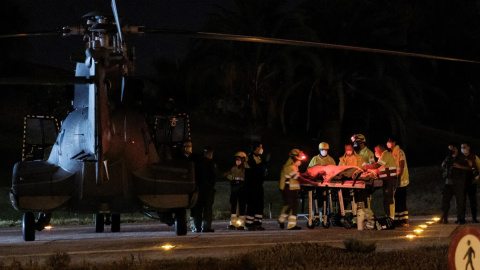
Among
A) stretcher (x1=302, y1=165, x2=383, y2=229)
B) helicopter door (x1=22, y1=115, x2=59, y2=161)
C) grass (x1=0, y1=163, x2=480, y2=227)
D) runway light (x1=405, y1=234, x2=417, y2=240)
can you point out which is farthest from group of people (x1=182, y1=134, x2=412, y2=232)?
grass (x1=0, y1=163, x2=480, y2=227)

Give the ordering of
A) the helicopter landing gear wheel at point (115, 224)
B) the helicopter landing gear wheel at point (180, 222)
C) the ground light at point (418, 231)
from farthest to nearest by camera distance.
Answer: the helicopter landing gear wheel at point (115, 224)
the ground light at point (418, 231)
the helicopter landing gear wheel at point (180, 222)

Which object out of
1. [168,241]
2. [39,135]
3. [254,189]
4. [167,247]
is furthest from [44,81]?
[254,189]

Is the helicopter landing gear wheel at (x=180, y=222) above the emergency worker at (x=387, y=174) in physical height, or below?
below

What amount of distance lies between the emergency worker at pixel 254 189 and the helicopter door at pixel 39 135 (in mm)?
4317

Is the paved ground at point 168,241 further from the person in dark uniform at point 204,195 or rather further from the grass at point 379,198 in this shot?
the grass at point 379,198

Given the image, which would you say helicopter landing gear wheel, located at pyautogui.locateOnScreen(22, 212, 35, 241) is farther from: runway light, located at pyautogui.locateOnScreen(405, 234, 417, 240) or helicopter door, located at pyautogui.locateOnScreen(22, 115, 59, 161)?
runway light, located at pyautogui.locateOnScreen(405, 234, 417, 240)

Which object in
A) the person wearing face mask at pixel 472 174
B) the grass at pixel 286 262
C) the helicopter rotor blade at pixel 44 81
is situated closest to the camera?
the grass at pixel 286 262

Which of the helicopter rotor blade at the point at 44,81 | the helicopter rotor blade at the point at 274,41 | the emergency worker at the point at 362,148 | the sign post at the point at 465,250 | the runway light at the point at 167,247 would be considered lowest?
the runway light at the point at 167,247

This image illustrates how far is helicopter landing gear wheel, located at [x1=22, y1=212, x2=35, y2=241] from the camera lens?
16.0 metres

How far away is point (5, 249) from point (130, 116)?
2.92 meters

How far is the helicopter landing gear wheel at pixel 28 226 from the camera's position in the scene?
16000mm

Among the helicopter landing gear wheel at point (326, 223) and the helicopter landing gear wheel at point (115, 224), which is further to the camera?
the helicopter landing gear wheel at point (115, 224)

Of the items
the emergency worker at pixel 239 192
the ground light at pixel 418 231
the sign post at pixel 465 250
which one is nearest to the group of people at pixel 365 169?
the ground light at pixel 418 231

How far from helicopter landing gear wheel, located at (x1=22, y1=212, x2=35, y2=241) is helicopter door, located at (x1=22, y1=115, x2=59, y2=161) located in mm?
1347
